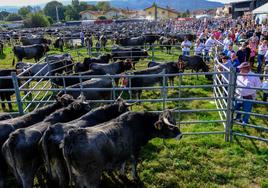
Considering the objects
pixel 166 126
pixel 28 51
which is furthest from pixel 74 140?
pixel 28 51

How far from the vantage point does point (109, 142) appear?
523cm

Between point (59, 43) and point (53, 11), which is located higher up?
point (53, 11)

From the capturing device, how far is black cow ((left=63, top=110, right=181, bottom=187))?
471cm

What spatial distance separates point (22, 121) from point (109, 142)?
2.13m

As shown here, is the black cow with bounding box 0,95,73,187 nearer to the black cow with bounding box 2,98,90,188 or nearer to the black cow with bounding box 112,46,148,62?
the black cow with bounding box 2,98,90,188

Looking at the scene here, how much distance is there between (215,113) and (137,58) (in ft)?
28.8

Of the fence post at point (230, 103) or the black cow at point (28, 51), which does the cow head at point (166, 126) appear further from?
the black cow at point (28, 51)

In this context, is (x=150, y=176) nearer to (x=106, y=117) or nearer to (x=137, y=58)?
(x=106, y=117)

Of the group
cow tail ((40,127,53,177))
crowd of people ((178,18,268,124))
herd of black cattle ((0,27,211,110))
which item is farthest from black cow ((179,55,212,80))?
cow tail ((40,127,53,177))

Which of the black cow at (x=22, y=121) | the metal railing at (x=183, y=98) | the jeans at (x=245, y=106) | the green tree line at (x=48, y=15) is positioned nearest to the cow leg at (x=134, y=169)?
the metal railing at (x=183, y=98)

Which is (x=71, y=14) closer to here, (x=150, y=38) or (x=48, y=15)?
(x=48, y=15)

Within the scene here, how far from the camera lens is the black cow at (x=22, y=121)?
564 cm

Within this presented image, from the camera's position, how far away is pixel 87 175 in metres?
4.92

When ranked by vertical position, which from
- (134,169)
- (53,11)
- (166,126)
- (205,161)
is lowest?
(205,161)
